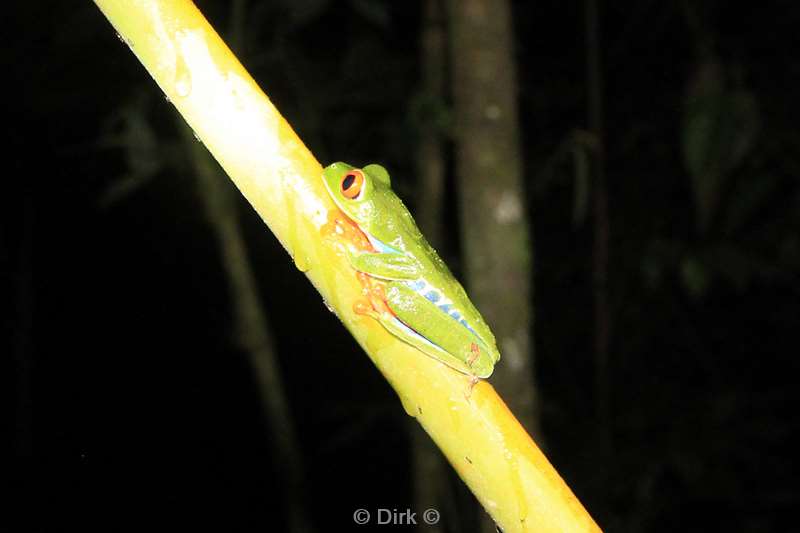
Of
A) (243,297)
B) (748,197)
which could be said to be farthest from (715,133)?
(243,297)

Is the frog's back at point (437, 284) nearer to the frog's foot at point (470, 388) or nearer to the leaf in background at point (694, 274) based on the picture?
the frog's foot at point (470, 388)

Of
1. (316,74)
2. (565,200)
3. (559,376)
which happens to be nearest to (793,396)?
(559,376)

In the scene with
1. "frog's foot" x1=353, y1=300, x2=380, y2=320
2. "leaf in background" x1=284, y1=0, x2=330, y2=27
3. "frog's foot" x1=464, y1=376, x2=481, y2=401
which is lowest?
"frog's foot" x1=464, y1=376, x2=481, y2=401

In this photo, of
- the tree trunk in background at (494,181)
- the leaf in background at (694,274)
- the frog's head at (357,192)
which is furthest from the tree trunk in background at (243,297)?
the frog's head at (357,192)

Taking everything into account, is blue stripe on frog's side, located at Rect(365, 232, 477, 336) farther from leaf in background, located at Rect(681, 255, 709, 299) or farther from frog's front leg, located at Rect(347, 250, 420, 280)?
leaf in background, located at Rect(681, 255, 709, 299)

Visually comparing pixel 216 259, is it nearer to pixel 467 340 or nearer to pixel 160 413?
pixel 160 413

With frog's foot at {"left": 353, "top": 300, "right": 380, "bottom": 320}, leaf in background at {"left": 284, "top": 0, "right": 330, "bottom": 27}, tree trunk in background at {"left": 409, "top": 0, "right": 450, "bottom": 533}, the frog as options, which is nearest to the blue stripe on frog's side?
the frog

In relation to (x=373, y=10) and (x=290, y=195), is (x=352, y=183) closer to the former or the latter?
(x=290, y=195)
